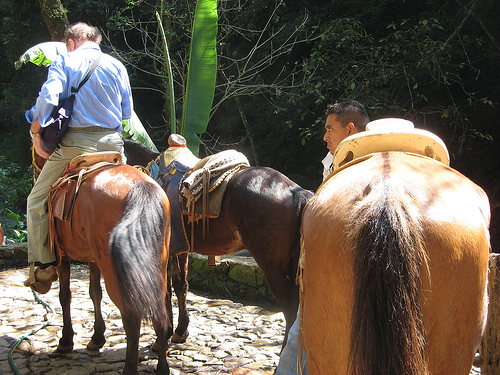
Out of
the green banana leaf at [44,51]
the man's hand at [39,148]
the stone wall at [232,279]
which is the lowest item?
the stone wall at [232,279]

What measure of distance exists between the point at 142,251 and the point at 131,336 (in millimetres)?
547

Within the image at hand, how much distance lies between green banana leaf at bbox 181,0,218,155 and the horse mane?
2043mm

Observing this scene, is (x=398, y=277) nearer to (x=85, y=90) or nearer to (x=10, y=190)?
(x=85, y=90)

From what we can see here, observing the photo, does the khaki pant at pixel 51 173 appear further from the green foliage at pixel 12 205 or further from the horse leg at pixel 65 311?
the green foliage at pixel 12 205

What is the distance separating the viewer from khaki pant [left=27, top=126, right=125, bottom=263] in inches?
138

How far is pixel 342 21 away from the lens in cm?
776

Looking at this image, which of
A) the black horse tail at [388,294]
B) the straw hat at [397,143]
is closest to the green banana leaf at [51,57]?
the straw hat at [397,143]

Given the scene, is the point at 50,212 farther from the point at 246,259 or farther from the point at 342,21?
the point at 342,21

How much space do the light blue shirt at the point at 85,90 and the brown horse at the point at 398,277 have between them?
2.46m

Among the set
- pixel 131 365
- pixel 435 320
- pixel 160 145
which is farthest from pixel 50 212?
pixel 160 145

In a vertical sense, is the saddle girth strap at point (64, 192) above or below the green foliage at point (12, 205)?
above

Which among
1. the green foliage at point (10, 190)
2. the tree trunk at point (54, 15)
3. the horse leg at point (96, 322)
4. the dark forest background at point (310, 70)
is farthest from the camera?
the green foliage at point (10, 190)

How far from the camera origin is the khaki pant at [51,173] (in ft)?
11.5

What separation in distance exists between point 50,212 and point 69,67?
1.14 meters
